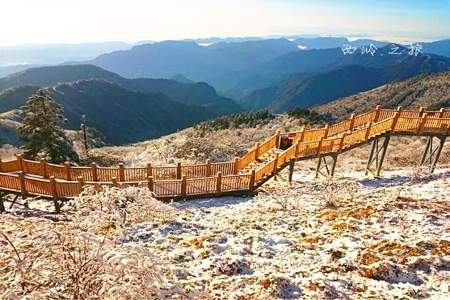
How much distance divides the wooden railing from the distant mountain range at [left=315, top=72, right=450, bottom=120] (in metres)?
70.7

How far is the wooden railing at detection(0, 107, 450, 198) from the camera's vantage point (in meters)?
17.2

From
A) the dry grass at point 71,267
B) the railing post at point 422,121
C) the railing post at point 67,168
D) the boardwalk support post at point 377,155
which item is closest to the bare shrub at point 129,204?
the dry grass at point 71,267

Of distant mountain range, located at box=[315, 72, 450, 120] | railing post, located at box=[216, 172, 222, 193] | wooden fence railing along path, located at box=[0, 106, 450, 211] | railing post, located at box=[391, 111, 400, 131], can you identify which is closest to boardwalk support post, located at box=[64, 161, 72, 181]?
wooden fence railing along path, located at box=[0, 106, 450, 211]

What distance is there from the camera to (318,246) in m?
10.4

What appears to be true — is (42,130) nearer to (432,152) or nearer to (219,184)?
(219,184)

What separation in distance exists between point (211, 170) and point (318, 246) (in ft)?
32.4

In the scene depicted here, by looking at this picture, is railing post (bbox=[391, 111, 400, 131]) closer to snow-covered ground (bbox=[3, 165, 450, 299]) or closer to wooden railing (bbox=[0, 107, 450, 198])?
wooden railing (bbox=[0, 107, 450, 198])

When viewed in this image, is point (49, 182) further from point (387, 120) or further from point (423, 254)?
point (387, 120)

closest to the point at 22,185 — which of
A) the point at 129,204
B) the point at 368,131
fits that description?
the point at 129,204

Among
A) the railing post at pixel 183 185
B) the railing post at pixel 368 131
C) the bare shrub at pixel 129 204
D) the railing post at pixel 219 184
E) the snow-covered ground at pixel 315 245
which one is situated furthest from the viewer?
the railing post at pixel 368 131

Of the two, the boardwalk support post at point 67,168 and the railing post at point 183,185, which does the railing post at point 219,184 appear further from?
the boardwalk support post at point 67,168

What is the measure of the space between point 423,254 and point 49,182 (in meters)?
14.2

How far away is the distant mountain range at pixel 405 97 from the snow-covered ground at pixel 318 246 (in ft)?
265

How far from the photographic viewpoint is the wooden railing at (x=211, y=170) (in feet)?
56.4
